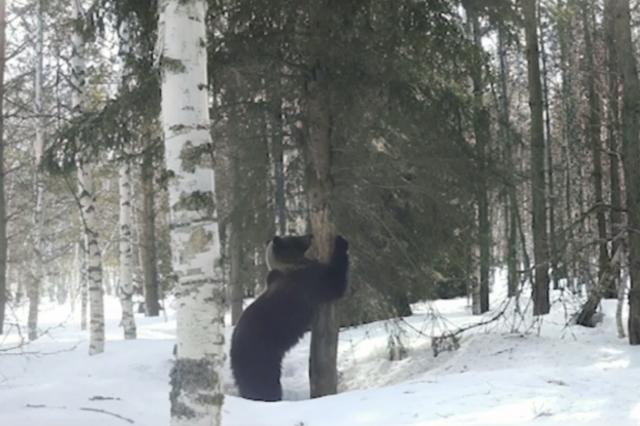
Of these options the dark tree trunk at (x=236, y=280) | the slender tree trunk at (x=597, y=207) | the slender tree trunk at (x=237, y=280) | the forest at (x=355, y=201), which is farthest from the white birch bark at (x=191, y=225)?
the dark tree trunk at (x=236, y=280)

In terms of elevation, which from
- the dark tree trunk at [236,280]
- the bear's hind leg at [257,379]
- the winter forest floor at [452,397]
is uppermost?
the dark tree trunk at [236,280]

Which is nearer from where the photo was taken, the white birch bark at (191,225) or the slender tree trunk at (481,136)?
the white birch bark at (191,225)

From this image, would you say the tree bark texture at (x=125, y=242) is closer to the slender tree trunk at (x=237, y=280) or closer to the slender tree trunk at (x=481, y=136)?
the slender tree trunk at (x=237, y=280)

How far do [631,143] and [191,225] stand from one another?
7.58 meters

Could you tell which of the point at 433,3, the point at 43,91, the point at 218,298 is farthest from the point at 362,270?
the point at 43,91

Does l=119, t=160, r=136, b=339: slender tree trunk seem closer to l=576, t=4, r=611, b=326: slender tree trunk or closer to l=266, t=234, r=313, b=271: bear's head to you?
l=266, t=234, r=313, b=271: bear's head

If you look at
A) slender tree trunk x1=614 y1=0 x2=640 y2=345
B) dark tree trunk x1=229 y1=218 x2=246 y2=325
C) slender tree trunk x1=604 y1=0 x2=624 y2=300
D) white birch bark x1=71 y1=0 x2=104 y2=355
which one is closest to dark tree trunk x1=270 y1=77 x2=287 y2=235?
dark tree trunk x1=229 y1=218 x2=246 y2=325

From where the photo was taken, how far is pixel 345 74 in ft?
26.6

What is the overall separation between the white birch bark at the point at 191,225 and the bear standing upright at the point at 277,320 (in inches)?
169

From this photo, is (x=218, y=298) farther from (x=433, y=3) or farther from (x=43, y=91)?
(x=43, y=91)

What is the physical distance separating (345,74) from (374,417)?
167 inches

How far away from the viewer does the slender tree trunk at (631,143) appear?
9320 mm

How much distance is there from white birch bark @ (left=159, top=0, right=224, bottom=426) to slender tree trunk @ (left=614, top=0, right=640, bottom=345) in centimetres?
719

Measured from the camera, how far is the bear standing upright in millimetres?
8375
